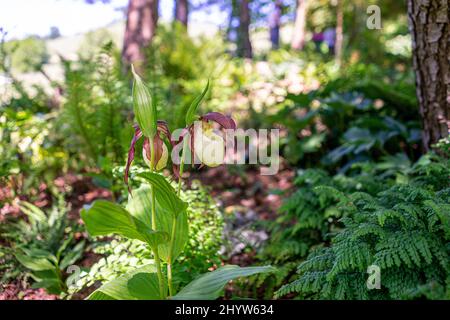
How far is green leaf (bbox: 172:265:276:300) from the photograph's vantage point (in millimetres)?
1136

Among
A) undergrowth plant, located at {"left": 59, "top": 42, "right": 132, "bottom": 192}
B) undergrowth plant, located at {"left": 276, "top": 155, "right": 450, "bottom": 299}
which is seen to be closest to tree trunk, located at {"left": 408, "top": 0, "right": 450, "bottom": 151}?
undergrowth plant, located at {"left": 276, "top": 155, "right": 450, "bottom": 299}

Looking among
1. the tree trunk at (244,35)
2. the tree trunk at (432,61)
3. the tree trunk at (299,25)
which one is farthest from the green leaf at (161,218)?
the tree trunk at (299,25)

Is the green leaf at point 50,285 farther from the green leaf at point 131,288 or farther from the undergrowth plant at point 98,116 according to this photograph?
the undergrowth plant at point 98,116

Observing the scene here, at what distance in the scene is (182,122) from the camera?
8.00 feet

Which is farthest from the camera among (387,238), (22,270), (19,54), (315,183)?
(19,54)

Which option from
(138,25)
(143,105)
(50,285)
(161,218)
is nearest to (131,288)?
(161,218)

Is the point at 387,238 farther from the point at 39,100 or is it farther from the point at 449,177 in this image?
the point at 39,100

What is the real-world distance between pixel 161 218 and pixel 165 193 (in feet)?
0.85

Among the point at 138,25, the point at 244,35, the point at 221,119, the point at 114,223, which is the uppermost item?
the point at 244,35

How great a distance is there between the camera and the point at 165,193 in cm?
115

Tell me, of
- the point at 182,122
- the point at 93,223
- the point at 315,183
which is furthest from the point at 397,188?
the point at 182,122

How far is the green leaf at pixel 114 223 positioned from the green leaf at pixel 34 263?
2.72 feet

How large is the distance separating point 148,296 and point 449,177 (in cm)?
131

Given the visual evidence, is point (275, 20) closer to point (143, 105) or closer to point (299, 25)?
point (299, 25)
